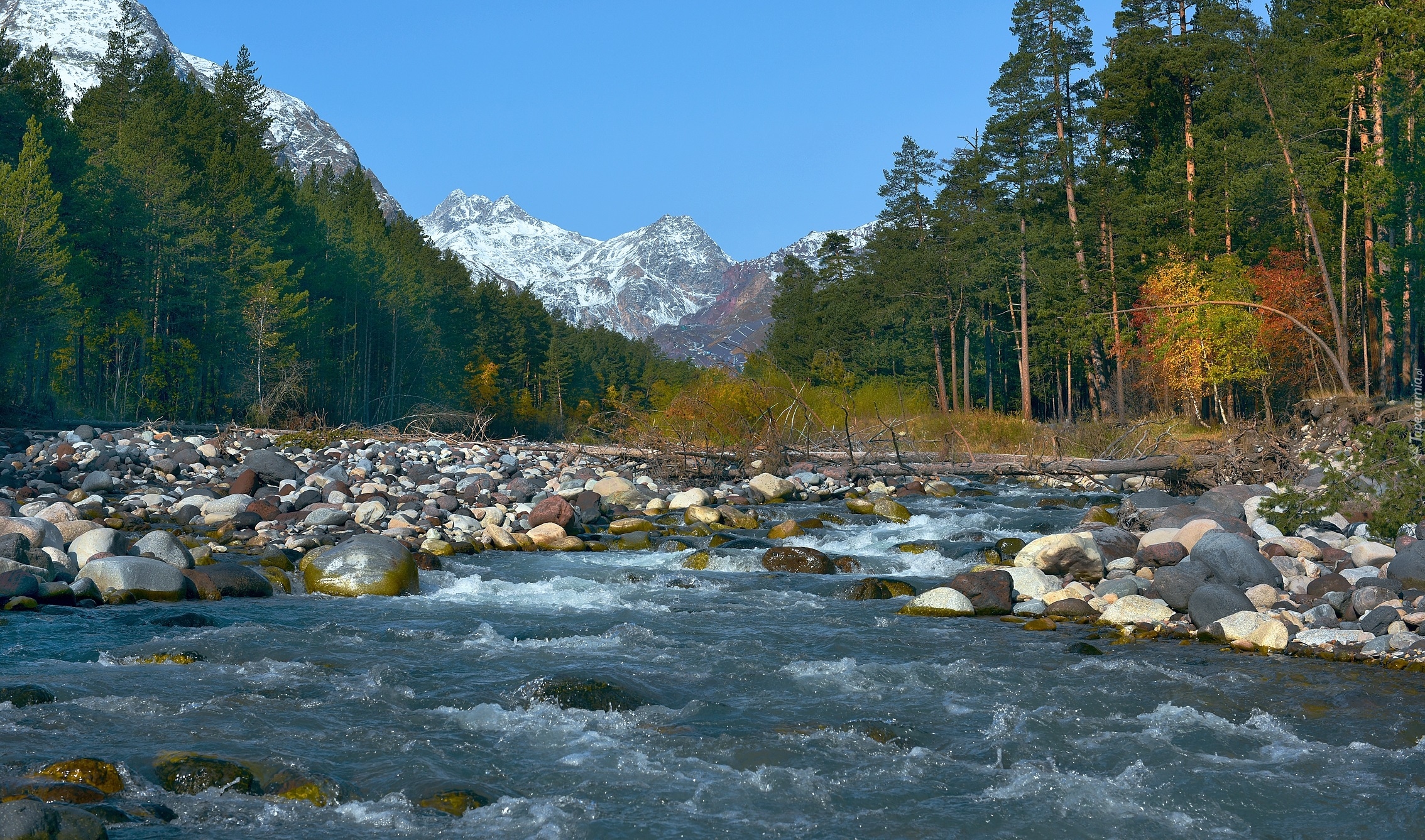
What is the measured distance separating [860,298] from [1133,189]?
2098 centimetres

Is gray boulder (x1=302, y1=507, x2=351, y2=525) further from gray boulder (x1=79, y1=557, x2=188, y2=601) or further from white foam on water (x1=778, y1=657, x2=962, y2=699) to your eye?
white foam on water (x1=778, y1=657, x2=962, y2=699)

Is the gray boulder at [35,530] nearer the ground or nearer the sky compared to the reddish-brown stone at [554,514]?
nearer the sky

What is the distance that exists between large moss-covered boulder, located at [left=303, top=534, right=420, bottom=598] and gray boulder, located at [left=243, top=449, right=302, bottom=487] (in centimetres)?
624

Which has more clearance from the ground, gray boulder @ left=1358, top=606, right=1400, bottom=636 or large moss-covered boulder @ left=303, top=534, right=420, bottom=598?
large moss-covered boulder @ left=303, top=534, right=420, bottom=598

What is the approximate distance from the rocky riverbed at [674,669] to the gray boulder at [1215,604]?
0.03 meters

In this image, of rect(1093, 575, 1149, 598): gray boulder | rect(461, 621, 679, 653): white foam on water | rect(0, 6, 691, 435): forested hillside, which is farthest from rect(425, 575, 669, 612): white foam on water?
rect(0, 6, 691, 435): forested hillside

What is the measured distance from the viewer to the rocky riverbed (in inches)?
187

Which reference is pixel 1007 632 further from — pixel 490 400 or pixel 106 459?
pixel 490 400

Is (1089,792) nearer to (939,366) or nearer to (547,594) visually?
(547,594)

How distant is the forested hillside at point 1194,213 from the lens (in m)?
23.0

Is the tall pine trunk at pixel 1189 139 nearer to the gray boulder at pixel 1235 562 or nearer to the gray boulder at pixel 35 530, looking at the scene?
the gray boulder at pixel 1235 562

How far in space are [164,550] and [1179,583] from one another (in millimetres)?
9793

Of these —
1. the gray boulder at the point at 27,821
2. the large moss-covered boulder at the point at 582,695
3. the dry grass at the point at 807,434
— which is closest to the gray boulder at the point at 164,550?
the large moss-covered boulder at the point at 582,695

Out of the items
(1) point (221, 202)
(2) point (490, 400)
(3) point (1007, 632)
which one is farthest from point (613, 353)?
(3) point (1007, 632)
